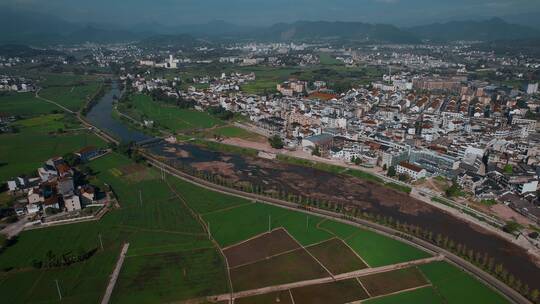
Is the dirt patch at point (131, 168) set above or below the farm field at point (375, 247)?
above

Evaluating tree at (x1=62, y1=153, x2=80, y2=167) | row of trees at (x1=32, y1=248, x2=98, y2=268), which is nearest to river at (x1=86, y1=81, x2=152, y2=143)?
tree at (x1=62, y1=153, x2=80, y2=167)

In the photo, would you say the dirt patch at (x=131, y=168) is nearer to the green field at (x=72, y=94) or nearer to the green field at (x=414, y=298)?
the green field at (x=414, y=298)

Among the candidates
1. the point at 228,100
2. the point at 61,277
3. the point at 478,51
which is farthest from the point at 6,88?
the point at 478,51

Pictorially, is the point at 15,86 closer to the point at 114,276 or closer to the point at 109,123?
the point at 109,123

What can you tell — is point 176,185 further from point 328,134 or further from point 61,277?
point 328,134

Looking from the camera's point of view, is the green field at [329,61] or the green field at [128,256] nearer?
the green field at [128,256]

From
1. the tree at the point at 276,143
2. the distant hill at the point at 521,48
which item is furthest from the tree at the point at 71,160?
the distant hill at the point at 521,48

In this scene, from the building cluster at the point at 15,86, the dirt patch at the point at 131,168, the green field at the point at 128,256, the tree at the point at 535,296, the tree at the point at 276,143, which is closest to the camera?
the tree at the point at 535,296
